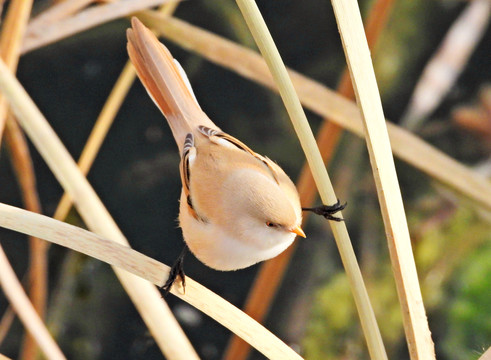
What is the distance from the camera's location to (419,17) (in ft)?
7.62

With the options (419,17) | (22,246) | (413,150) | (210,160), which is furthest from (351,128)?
(22,246)

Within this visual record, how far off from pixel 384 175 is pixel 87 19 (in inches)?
36.1

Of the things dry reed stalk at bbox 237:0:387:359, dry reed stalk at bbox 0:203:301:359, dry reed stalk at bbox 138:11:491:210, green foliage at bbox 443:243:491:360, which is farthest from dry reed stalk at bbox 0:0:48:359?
green foliage at bbox 443:243:491:360

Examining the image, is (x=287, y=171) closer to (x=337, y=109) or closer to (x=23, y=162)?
(x=337, y=109)

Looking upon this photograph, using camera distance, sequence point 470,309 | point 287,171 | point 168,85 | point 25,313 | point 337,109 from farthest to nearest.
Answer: point 287,171 → point 470,309 → point 337,109 → point 168,85 → point 25,313

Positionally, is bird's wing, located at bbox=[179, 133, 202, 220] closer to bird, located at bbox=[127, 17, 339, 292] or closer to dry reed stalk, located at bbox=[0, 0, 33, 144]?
bird, located at bbox=[127, 17, 339, 292]

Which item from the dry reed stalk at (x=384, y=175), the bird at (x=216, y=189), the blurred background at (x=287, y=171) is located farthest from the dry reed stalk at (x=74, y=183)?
the blurred background at (x=287, y=171)

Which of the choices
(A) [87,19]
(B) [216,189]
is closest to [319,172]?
(B) [216,189]

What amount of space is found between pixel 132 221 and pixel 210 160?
0.90m

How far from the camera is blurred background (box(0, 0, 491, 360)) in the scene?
81.3 inches

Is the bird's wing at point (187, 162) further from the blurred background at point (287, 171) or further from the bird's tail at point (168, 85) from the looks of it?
the blurred background at point (287, 171)

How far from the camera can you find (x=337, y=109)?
164cm

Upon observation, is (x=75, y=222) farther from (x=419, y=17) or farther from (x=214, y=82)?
(x=419, y=17)

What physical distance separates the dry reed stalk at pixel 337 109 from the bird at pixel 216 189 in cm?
21
